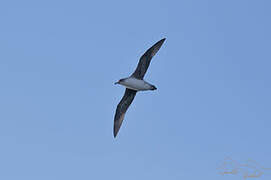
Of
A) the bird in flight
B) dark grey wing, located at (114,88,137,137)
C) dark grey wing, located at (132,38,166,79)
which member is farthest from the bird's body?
dark grey wing, located at (114,88,137,137)

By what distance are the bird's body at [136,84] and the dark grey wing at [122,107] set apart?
249 cm

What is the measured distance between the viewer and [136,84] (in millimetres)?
60438

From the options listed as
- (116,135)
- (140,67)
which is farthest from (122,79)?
(116,135)

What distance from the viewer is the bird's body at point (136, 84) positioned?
60.1 metres

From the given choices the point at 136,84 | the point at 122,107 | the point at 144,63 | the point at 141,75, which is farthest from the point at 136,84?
the point at 122,107

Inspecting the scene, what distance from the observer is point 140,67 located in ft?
200

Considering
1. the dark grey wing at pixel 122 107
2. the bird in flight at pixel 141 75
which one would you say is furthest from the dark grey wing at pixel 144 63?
the dark grey wing at pixel 122 107

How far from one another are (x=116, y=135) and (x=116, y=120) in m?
1.64

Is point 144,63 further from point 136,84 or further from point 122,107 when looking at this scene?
point 122,107

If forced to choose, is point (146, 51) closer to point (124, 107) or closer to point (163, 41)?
point (163, 41)

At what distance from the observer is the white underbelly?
60181mm

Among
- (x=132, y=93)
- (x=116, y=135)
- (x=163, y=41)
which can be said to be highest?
(x=163, y=41)

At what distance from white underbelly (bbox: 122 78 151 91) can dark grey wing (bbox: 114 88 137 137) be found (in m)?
2.57

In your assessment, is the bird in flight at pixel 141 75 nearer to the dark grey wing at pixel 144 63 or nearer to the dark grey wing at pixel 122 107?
the dark grey wing at pixel 144 63
